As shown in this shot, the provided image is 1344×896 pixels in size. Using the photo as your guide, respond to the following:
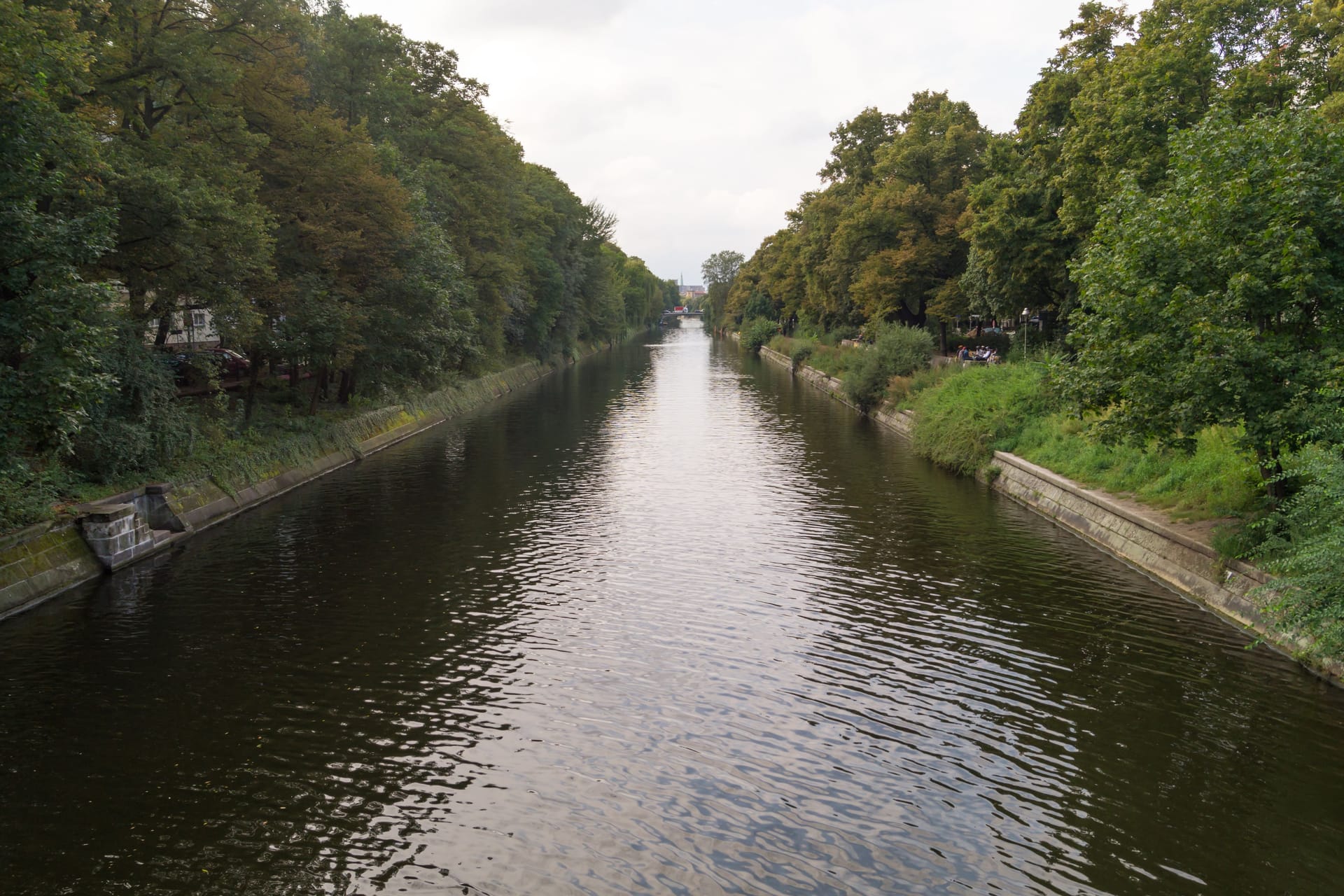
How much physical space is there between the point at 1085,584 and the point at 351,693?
14.1 metres

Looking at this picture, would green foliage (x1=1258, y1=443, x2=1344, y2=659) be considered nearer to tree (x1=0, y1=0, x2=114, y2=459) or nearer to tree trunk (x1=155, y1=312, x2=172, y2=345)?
tree (x1=0, y1=0, x2=114, y2=459)

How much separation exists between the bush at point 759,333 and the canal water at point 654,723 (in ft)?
292

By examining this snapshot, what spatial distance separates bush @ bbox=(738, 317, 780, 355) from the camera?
4304 inches

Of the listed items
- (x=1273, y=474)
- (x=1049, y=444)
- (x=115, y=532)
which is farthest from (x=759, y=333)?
(x=1273, y=474)

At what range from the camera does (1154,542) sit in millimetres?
18219

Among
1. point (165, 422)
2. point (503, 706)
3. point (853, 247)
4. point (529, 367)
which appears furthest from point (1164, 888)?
point (529, 367)

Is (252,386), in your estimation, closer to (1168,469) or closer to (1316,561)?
(1168,469)

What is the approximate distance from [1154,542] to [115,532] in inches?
881

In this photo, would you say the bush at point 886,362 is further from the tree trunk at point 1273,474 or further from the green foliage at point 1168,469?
the tree trunk at point 1273,474

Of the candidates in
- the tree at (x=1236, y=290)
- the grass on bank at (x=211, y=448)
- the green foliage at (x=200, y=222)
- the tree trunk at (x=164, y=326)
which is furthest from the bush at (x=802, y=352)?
the tree at (x=1236, y=290)

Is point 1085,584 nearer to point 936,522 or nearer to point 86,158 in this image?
point 936,522

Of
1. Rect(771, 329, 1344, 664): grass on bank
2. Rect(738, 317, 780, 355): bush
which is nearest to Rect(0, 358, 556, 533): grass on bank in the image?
Rect(771, 329, 1344, 664): grass on bank

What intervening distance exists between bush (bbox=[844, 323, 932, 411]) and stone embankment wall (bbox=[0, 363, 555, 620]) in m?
27.5

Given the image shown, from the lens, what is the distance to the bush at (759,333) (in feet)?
359
